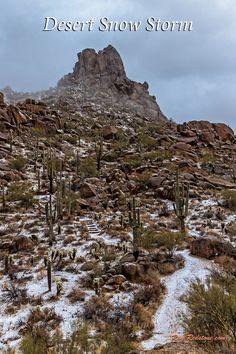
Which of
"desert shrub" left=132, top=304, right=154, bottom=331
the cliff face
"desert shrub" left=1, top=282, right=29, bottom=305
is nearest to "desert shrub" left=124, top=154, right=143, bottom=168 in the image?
"desert shrub" left=1, top=282, right=29, bottom=305

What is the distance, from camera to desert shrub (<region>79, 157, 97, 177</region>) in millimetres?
24031

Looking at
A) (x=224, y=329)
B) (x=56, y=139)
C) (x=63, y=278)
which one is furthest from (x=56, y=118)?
(x=224, y=329)

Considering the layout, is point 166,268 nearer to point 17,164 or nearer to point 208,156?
point 17,164

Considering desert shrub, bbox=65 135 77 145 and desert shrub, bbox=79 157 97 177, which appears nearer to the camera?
desert shrub, bbox=79 157 97 177

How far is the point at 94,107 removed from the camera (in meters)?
49.7

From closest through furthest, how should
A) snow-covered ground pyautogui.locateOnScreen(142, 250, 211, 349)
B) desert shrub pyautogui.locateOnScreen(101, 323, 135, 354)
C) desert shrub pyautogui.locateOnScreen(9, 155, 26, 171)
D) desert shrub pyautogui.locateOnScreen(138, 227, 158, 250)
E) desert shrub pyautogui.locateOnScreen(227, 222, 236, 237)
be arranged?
1. desert shrub pyautogui.locateOnScreen(101, 323, 135, 354)
2. snow-covered ground pyautogui.locateOnScreen(142, 250, 211, 349)
3. desert shrub pyautogui.locateOnScreen(138, 227, 158, 250)
4. desert shrub pyautogui.locateOnScreen(227, 222, 236, 237)
5. desert shrub pyautogui.locateOnScreen(9, 155, 26, 171)

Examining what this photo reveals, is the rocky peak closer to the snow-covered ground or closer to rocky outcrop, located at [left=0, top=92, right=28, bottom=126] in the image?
rocky outcrop, located at [left=0, top=92, right=28, bottom=126]

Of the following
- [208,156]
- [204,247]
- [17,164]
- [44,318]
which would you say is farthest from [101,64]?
[44,318]

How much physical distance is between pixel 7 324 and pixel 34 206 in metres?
9.62

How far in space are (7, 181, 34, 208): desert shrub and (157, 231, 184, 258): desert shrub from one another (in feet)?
25.0

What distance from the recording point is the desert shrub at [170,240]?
13296 mm

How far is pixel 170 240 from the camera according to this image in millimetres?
13531

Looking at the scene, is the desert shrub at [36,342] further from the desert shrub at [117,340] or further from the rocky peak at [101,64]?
the rocky peak at [101,64]

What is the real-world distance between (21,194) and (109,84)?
4612 centimetres
